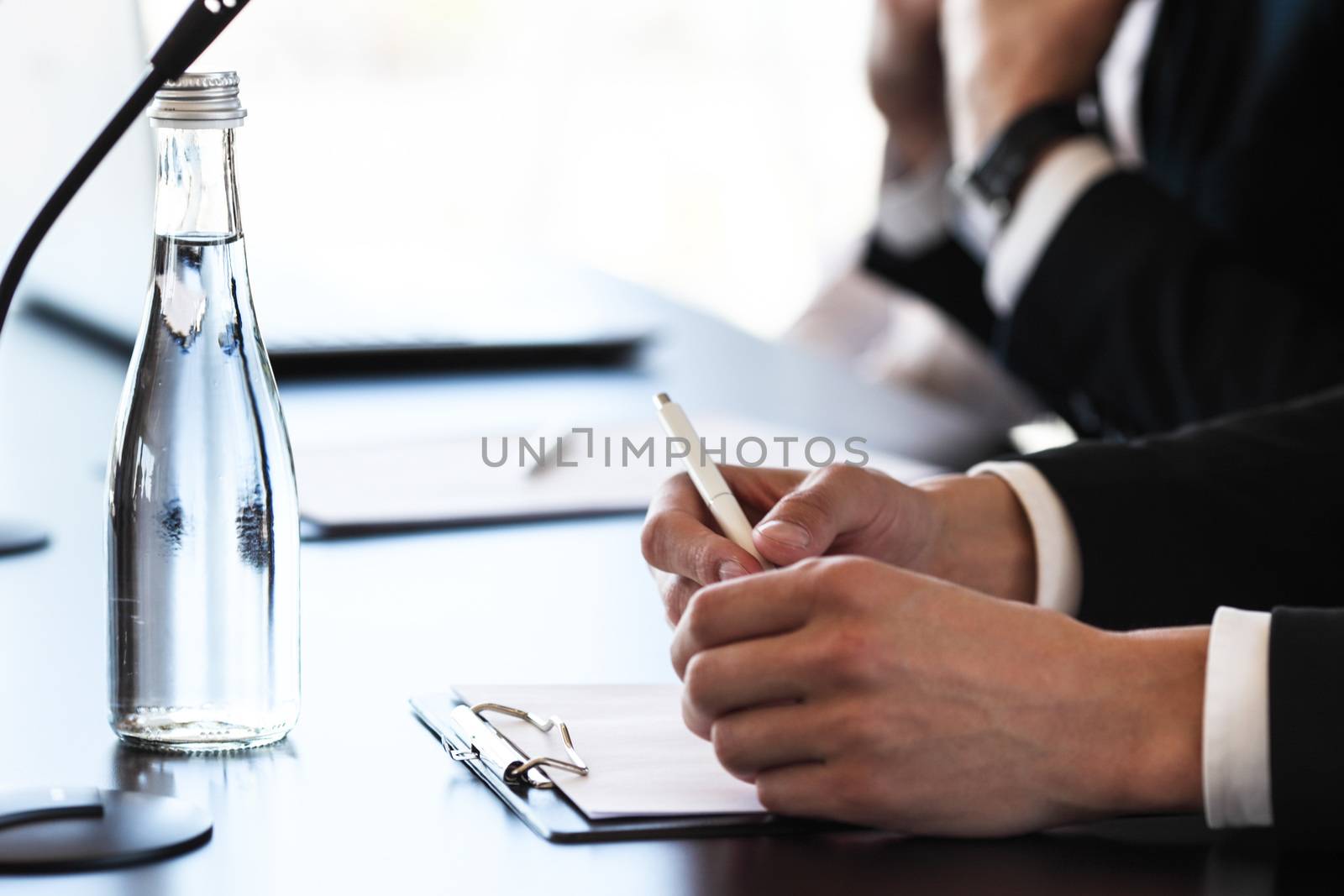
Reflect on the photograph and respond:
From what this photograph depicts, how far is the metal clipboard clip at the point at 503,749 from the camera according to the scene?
55 cm

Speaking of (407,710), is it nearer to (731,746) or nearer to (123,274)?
(731,746)

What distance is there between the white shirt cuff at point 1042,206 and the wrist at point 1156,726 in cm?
75

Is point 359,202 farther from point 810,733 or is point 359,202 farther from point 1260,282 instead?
point 810,733

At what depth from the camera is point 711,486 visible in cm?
68

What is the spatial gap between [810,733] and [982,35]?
1.05m

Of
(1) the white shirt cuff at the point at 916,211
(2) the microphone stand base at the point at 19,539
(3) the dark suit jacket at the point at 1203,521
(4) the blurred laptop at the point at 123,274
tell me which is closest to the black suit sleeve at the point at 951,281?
(1) the white shirt cuff at the point at 916,211

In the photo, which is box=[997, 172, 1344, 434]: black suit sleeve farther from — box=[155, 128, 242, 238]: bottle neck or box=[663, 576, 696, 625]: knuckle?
box=[155, 128, 242, 238]: bottle neck

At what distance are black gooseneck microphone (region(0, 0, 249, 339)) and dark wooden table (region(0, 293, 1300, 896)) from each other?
18 cm

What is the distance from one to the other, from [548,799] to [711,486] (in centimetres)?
18

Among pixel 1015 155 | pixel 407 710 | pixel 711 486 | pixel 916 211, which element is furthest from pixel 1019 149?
pixel 407 710

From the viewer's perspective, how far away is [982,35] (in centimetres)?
145

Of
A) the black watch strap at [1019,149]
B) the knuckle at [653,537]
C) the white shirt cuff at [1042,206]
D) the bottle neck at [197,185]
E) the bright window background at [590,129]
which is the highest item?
the bright window background at [590,129]

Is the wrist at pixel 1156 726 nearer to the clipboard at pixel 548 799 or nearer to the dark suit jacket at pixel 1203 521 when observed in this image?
the clipboard at pixel 548 799

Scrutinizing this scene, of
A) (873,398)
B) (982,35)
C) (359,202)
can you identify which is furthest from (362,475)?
(359,202)
